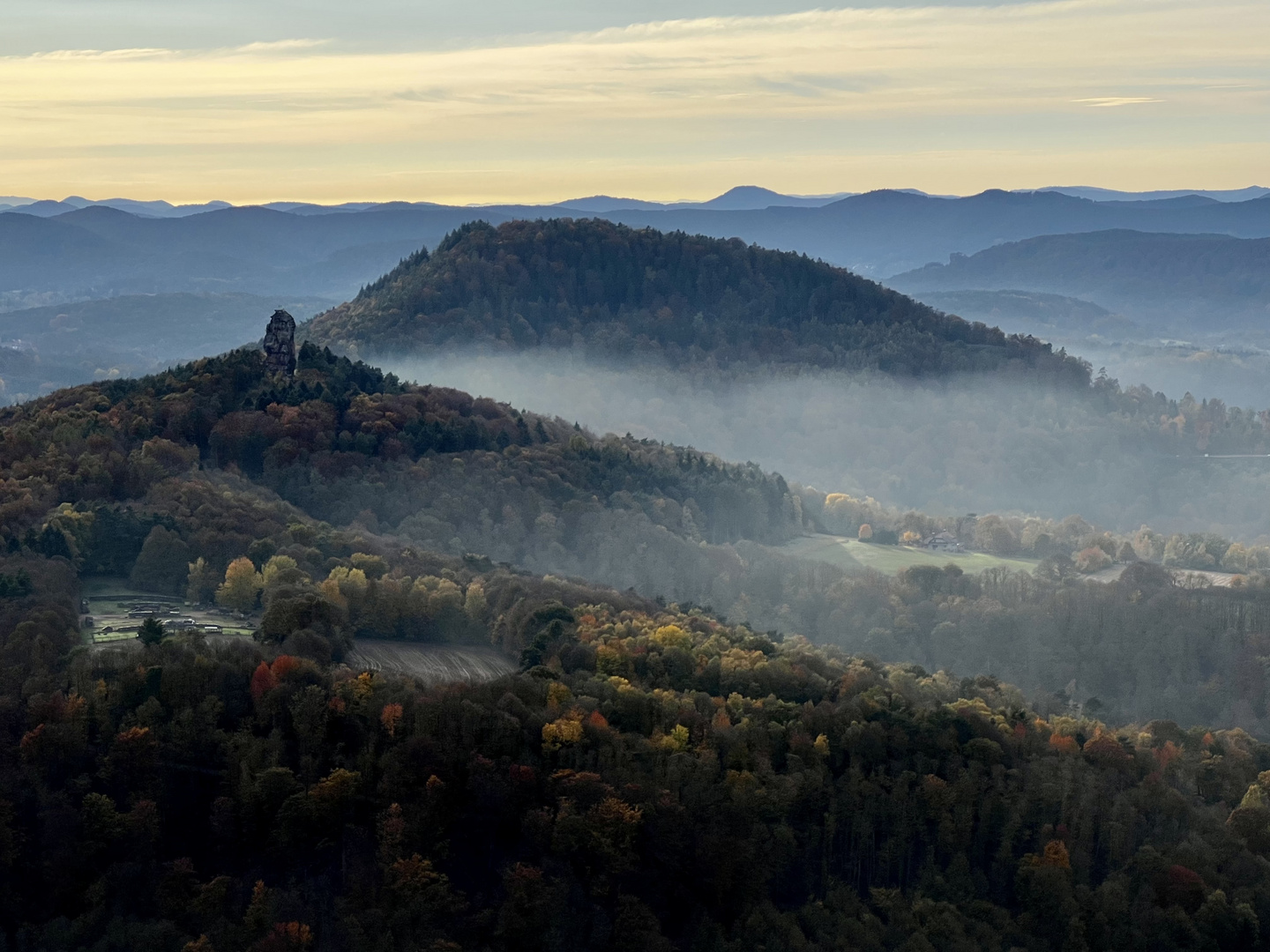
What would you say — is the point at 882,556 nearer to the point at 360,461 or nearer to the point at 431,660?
the point at 360,461

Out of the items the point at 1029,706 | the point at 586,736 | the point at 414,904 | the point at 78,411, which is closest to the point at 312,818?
the point at 414,904

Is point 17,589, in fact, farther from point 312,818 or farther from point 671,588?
point 671,588

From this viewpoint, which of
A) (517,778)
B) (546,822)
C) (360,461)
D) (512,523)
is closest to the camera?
(546,822)

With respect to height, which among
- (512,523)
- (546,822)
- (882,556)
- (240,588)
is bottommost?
(882,556)

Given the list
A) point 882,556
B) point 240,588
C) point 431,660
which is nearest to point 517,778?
point 431,660

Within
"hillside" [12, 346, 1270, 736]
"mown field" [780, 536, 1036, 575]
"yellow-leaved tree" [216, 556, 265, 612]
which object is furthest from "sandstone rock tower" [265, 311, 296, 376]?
"yellow-leaved tree" [216, 556, 265, 612]

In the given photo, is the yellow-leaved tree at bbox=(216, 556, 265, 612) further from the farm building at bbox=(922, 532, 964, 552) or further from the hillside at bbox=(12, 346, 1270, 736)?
the farm building at bbox=(922, 532, 964, 552)
